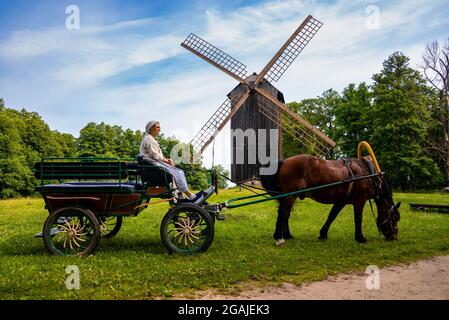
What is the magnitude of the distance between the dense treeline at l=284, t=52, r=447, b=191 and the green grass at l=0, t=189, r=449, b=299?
102ft

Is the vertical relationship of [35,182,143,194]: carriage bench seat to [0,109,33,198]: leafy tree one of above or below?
below

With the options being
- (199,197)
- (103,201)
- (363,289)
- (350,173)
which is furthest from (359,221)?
(103,201)

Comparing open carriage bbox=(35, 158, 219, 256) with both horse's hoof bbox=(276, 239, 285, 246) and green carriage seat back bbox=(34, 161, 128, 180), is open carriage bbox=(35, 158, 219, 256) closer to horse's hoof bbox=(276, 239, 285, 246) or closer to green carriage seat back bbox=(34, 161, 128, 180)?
green carriage seat back bbox=(34, 161, 128, 180)

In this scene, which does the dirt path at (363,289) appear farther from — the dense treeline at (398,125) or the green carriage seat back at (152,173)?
the dense treeline at (398,125)

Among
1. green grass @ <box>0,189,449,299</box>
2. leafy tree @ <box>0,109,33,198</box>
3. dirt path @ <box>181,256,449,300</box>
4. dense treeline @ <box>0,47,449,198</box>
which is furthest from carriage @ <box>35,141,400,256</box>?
leafy tree @ <box>0,109,33,198</box>

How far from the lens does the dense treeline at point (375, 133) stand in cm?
4053

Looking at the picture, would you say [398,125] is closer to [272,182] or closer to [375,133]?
[375,133]

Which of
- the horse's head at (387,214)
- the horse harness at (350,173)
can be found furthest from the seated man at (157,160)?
the horse's head at (387,214)

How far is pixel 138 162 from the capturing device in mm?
8273

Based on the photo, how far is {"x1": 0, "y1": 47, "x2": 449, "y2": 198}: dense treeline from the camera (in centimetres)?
4053

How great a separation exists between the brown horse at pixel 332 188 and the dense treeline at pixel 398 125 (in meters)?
30.8

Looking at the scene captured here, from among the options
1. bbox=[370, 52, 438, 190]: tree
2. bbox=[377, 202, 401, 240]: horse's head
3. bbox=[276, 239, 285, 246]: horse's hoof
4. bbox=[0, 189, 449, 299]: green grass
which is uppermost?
bbox=[370, 52, 438, 190]: tree

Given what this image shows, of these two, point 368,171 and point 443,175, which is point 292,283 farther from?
point 443,175
